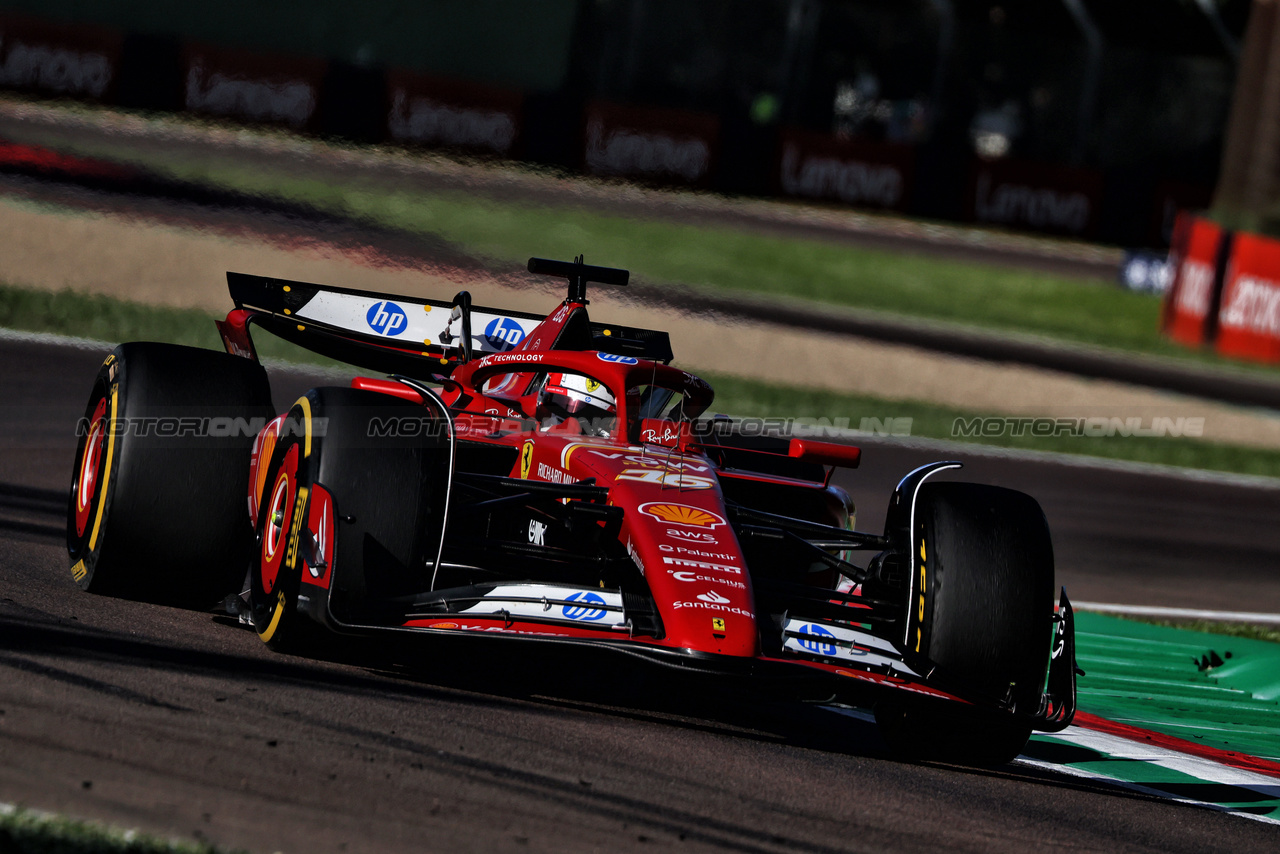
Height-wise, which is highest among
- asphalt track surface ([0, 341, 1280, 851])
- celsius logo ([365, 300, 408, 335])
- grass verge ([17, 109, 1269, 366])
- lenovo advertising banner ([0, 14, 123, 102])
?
lenovo advertising banner ([0, 14, 123, 102])

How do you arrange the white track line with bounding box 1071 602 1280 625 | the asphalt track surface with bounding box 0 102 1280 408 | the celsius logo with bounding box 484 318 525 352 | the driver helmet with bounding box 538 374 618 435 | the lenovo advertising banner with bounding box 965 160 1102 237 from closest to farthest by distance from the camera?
the driver helmet with bounding box 538 374 618 435 < the celsius logo with bounding box 484 318 525 352 < the white track line with bounding box 1071 602 1280 625 < the asphalt track surface with bounding box 0 102 1280 408 < the lenovo advertising banner with bounding box 965 160 1102 237

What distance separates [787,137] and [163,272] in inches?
600

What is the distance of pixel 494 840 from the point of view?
392cm

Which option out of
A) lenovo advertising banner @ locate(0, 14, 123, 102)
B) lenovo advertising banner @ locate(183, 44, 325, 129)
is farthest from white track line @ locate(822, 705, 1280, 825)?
lenovo advertising banner @ locate(0, 14, 123, 102)

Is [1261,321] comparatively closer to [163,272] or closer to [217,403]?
[163,272]

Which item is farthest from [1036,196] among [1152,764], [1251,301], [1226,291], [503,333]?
[1152,764]

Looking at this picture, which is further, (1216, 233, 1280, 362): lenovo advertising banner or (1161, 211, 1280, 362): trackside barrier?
(1161, 211, 1280, 362): trackside barrier

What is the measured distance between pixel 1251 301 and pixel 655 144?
10.2 m

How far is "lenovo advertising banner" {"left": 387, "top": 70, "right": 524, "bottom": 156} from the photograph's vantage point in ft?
86.7

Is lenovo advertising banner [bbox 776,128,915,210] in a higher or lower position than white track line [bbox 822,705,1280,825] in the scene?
higher

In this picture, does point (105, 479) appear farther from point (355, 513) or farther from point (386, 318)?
point (386, 318)

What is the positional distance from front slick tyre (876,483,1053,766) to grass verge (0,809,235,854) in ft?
7.46

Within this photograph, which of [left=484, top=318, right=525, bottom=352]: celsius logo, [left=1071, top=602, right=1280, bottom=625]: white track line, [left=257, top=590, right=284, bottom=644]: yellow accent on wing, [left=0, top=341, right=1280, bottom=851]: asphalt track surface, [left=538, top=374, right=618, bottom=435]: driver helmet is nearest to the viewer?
[left=0, top=341, right=1280, bottom=851]: asphalt track surface

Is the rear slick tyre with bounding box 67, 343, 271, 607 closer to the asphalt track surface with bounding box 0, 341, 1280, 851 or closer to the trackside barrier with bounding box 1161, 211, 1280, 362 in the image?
the asphalt track surface with bounding box 0, 341, 1280, 851
